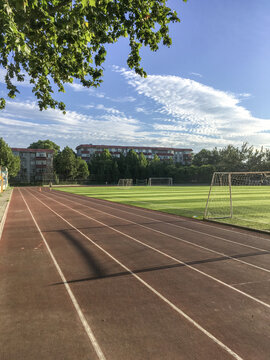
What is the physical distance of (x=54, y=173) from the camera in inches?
2849

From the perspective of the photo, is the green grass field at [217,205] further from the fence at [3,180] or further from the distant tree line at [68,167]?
the distant tree line at [68,167]

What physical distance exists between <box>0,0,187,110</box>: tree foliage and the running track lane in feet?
17.0

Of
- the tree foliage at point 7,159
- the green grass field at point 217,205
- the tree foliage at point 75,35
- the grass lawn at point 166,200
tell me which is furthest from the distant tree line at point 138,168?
the tree foliage at point 75,35

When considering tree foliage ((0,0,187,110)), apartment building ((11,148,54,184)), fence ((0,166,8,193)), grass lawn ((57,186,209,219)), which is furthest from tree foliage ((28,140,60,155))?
tree foliage ((0,0,187,110))

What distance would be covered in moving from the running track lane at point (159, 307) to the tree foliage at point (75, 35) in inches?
204

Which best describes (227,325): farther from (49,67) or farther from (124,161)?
(124,161)

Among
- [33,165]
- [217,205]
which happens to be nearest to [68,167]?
[33,165]

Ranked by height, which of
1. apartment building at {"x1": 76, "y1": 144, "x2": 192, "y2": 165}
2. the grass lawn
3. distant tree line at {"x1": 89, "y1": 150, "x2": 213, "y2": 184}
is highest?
apartment building at {"x1": 76, "y1": 144, "x2": 192, "y2": 165}

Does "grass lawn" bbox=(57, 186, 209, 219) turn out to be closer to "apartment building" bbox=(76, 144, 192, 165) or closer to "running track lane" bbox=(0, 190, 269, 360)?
"running track lane" bbox=(0, 190, 269, 360)

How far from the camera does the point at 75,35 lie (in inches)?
261

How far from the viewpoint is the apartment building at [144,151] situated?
106 meters

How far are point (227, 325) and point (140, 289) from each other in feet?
5.88

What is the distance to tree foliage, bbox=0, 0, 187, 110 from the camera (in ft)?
19.8

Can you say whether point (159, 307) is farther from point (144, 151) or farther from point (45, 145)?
point (144, 151)
